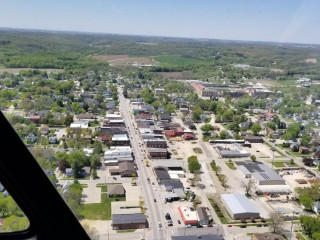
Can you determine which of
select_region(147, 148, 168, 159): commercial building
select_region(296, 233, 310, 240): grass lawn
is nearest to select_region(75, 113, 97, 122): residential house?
select_region(147, 148, 168, 159): commercial building

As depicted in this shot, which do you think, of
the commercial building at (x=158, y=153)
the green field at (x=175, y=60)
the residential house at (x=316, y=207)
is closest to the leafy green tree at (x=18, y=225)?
the residential house at (x=316, y=207)

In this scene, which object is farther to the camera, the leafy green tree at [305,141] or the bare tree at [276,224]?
the leafy green tree at [305,141]

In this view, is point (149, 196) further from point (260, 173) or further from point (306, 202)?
point (306, 202)

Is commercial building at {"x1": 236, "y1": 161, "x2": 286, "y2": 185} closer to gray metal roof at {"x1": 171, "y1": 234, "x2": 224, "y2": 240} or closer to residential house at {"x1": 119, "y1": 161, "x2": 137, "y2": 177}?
gray metal roof at {"x1": 171, "y1": 234, "x2": 224, "y2": 240}

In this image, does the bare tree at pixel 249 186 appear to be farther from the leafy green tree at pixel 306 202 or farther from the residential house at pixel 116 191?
the residential house at pixel 116 191

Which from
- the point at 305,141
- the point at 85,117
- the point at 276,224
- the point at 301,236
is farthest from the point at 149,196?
the point at 305,141

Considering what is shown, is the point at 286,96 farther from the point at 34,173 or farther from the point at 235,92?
the point at 34,173

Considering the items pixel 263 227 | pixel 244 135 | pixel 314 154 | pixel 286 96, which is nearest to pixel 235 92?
pixel 286 96
